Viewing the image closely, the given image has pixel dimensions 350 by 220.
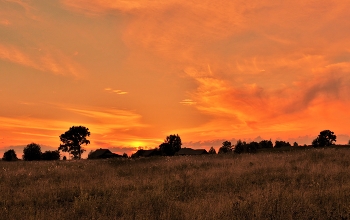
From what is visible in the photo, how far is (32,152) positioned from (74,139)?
1461 cm

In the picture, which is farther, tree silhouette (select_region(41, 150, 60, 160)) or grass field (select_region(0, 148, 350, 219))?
tree silhouette (select_region(41, 150, 60, 160))

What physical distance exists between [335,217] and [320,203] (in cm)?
147

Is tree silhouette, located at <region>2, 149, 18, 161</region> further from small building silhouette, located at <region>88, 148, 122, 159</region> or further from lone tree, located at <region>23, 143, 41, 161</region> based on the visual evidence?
small building silhouette, located at <region>88, 148, 122, 159</region>

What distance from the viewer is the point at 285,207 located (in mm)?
6555

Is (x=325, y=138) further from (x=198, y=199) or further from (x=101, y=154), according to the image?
(x=198, y=199)

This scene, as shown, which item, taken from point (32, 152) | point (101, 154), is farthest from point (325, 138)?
point (32, 152)

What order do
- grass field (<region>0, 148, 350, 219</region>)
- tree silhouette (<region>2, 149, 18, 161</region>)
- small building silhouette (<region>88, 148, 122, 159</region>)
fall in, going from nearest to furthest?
grass field (<region>0, 148, 350, 219</region>)
tree silhouette (<region>2, 149, 18, 161</region>)
small building silhouette (<region>88, 148, 122, 159</region>)

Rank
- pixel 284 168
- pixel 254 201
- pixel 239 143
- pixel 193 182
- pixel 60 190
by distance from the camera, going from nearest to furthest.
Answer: pixel 254 201
pixel 60 190
pixel 193 182
pixel 284 168
pixel 239 143

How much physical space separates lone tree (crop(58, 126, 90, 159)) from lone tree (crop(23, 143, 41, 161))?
325 inches

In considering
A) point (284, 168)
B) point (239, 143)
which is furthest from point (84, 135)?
point (284, 168)

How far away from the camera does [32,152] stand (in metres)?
91.0

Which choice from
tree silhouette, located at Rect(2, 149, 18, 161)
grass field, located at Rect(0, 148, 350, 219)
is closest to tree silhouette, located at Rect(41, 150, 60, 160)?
tree silhouette, located at Rect(2, 149, 18, 161)

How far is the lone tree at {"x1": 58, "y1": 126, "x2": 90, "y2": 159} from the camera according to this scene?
293ft

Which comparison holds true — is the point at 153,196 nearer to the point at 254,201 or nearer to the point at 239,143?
the point at 254,201
